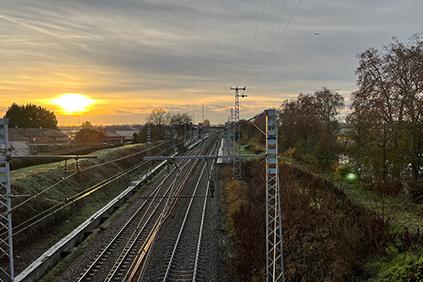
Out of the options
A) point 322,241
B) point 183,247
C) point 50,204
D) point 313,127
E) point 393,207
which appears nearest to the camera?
point 322,241

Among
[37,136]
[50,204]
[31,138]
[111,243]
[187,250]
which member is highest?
[37,136]

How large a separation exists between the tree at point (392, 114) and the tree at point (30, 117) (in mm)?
78110

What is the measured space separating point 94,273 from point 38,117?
3404 inches

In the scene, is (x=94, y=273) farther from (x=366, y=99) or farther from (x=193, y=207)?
(x=366, y=99)

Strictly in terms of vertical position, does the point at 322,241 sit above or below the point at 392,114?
below

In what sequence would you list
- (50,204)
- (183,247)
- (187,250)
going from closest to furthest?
(187,250)
(183,247)
(50,204)

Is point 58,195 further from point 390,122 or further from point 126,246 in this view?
point 390,122

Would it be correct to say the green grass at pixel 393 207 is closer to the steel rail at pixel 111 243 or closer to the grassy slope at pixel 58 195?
the steel rail at pixel 111 243

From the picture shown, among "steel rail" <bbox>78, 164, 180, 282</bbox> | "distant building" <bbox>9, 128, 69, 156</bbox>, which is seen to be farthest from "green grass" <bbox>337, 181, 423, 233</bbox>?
"distant building" <bbox>9, 128, 69, 156</bbox>

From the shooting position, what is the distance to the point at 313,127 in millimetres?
47625

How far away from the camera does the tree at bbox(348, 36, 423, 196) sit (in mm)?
24234

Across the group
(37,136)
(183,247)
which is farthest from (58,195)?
(37,136)

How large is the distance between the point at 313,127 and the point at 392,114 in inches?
878

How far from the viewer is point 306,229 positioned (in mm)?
16828
